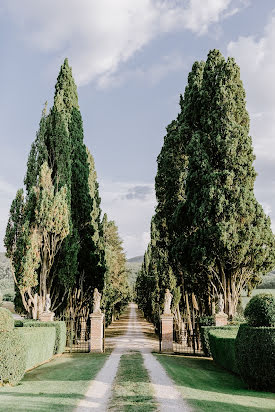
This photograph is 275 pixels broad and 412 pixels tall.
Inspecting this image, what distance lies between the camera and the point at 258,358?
8289 millimetres

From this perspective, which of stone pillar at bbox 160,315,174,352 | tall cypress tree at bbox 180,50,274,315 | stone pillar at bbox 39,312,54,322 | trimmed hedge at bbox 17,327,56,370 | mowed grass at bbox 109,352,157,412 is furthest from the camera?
stone pillar at bbox 160,315,174,352

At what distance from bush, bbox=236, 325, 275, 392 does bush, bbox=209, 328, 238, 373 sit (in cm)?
192

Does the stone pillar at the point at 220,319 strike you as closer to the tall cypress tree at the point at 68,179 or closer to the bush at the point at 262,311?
the bush at the point at 262,311

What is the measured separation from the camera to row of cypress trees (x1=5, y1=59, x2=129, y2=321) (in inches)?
691

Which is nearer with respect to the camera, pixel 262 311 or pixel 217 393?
pixel 217 393

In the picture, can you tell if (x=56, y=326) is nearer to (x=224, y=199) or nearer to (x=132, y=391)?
(x=132, y=391)

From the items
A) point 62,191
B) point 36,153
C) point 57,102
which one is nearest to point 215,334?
point 62,191

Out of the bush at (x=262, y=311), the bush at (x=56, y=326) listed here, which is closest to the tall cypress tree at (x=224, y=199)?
the bush at (x=262, y=311)

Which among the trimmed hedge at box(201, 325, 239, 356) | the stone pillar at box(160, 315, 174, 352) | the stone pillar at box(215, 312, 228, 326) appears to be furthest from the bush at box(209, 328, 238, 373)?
the stone pillar at box(160, 315, 174, 352)

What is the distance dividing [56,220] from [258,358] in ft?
40.9

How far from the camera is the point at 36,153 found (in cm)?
2017

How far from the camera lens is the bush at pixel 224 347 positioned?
1137 cm

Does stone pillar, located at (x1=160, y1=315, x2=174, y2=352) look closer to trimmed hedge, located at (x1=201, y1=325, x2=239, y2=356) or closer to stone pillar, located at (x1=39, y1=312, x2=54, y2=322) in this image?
trimmed hedge, located at (x1=201, y1=325, x2=239, y2=356)

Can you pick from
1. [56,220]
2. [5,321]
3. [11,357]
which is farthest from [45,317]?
[11,357]
